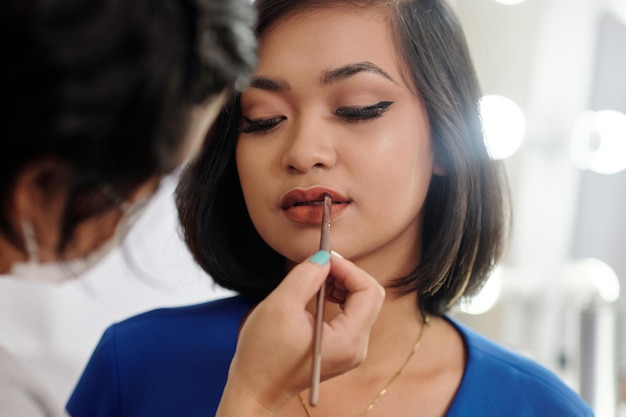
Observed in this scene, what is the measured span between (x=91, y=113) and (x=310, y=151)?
385 millimetres

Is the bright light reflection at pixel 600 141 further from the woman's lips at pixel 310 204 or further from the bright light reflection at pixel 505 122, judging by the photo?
the woman's lips at pixel 310 204

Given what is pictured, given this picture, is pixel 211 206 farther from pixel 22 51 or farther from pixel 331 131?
pixel 22 51

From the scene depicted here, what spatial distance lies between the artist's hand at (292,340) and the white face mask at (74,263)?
0.15 metres

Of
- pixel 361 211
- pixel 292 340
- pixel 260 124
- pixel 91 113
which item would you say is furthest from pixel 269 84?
pixel 91 113

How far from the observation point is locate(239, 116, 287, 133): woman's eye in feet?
3.04

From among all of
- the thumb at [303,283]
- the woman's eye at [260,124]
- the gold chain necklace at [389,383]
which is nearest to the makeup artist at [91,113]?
the thumb at [303,283]

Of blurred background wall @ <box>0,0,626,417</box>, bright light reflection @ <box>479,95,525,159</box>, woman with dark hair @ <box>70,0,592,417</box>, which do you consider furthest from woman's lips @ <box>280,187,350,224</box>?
bright light reflection @ <box>479,95,525,159</box>

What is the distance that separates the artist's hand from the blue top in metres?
0.21

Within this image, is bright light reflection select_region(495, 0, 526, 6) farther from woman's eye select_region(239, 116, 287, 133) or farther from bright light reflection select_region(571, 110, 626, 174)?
woman's eye select_region(239, 116, 287, 133)

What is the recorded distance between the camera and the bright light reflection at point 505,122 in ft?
5.38

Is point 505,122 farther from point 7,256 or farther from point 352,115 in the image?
point 7,256

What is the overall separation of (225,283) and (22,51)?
63 cm

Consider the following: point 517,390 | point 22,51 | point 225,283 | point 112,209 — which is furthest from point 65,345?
point 22,51

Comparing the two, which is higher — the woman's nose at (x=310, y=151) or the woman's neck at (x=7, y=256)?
the woman's nose at (x=310, y=151)
